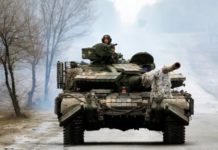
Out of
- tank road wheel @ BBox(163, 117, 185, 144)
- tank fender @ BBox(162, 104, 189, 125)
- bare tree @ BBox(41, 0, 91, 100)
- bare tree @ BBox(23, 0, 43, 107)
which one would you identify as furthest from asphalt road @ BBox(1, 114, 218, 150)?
bare tree @ BBox(41, 0, 91, 100)

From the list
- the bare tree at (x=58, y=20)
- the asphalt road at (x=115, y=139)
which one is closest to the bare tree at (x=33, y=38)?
the bare tree at (x=58, y=20)

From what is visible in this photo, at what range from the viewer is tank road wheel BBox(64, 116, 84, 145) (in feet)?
78.6

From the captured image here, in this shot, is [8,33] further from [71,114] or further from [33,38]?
[71,114]

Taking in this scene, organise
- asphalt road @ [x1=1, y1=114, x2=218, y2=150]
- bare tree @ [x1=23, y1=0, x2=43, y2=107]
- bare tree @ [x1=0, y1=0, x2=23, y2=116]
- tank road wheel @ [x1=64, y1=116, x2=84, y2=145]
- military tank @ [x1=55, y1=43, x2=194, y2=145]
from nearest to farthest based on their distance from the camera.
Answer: asphalt road @ [x1=1, y1=114, x2=218, y2=150]
military tank @ [x1=55, y1=43, x2=194, y2=145]
tank road wheel @ [x1=64, y1=116, x2=84, y2=145]
bare tree @ [x1=0, y1=0, x2=23, y2=116]
bare tree @ [x1=23, y1=0, x2=43, y2=107]

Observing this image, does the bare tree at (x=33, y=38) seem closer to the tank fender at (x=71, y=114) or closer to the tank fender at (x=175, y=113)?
the tank fender at (x=71, y=114)

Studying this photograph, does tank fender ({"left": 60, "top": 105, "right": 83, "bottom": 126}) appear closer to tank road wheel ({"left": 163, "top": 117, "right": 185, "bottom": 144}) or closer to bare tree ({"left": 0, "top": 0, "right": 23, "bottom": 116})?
tank road wheel ({"left": 163, "top": 117, "right": 185, "bottom": 144})

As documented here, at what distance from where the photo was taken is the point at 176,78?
2569cm

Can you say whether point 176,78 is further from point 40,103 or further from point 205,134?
point 40,103

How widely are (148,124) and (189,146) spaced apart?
1631mm

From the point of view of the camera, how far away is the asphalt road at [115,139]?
23266mm

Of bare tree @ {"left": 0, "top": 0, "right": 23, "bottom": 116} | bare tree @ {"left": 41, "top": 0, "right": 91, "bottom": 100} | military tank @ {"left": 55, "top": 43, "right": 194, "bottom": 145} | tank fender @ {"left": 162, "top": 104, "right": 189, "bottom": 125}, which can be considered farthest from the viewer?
bare tree @ {"left": 41, "top": 0, "right": 91, "bottom": 100}

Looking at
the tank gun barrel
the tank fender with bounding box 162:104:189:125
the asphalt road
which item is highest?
the tank gun barrel

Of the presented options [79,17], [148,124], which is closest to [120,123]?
[148,124]

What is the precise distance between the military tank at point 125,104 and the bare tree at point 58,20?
41.4m
